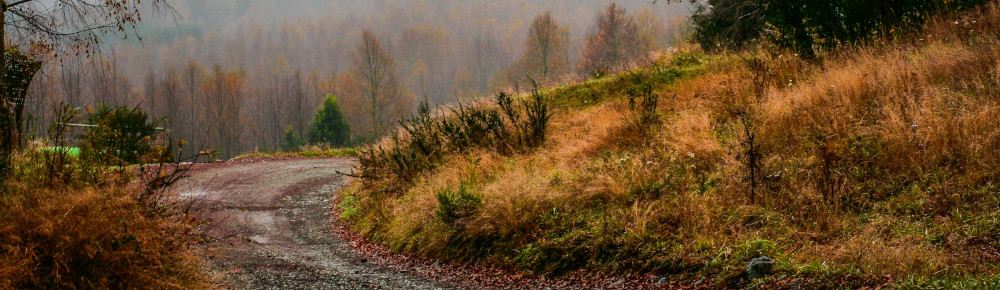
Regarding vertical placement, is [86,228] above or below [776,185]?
above

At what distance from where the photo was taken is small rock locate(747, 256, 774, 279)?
4.74 m

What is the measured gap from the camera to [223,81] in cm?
4869

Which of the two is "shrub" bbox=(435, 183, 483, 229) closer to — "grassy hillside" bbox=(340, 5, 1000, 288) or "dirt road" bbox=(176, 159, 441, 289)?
"grassy hillside" bbox=(340, 5, 1000, 288)

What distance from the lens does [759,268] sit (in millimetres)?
4754

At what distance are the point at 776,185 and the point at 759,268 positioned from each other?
165 centimetres

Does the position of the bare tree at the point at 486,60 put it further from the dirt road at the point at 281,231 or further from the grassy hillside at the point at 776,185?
the grassy hillside at the point at 776,185

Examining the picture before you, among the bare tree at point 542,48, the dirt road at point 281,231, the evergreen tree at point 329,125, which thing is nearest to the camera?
the dirt road at point 281,231

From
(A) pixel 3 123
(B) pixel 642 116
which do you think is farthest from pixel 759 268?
(A) pixel 3 123

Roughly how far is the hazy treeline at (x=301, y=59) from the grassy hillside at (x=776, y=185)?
21230 mm

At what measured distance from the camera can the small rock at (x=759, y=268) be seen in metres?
4.74

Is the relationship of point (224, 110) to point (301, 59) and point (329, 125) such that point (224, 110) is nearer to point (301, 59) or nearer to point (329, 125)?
point (329, 125)

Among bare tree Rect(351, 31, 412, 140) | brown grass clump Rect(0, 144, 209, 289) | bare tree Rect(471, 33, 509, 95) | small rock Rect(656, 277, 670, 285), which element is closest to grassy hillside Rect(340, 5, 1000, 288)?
small rock Rect(656, 277, 670, 285)

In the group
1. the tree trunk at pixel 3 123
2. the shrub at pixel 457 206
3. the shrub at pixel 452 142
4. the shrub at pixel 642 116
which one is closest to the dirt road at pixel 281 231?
the shrub at pixel 457 206

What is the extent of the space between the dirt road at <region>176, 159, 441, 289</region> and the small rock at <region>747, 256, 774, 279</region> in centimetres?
290
